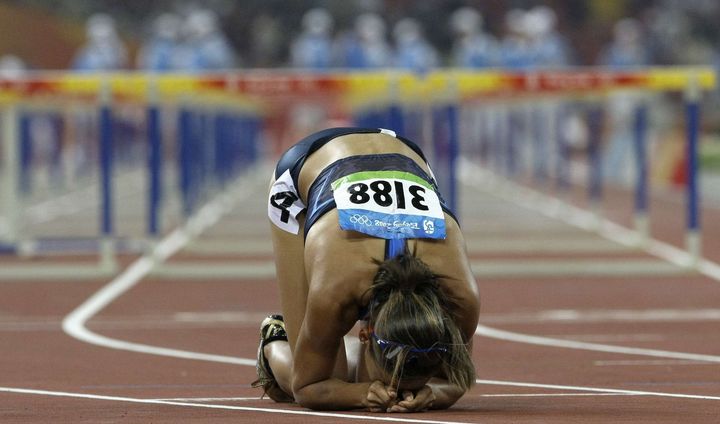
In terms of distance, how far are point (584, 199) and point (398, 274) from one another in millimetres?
22243

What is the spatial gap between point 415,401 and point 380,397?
0.12m

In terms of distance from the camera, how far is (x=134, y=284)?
44.4ft

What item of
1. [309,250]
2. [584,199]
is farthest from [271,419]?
[584,199]

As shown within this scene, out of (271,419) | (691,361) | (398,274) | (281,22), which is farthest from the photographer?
(281,22)

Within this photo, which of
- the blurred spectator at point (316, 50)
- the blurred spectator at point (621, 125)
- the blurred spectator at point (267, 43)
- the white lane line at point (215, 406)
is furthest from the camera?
the blurred spectator at point (267, 43)

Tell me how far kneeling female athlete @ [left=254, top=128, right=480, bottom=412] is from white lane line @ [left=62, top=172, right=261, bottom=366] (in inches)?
92.0

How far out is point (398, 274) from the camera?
18.3ft

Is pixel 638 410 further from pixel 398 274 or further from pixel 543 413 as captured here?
pixel 398 274

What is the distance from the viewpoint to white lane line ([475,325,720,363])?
336 inches

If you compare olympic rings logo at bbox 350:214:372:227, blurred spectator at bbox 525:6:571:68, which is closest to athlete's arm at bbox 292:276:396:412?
olympic rings logo at bbox 350:214:372:227

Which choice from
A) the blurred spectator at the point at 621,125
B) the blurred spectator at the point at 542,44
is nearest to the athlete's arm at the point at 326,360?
the blurred spectator at the point at 621,125

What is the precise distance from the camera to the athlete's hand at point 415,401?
5.86 m

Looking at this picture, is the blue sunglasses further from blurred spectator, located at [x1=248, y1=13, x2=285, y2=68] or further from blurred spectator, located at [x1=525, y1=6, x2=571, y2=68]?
blurred spectator, located at [x1=248, y1=13, x2=285, y2=68]

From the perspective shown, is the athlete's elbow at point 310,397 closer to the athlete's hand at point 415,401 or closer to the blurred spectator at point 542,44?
the athlete's hand at point 415,401
